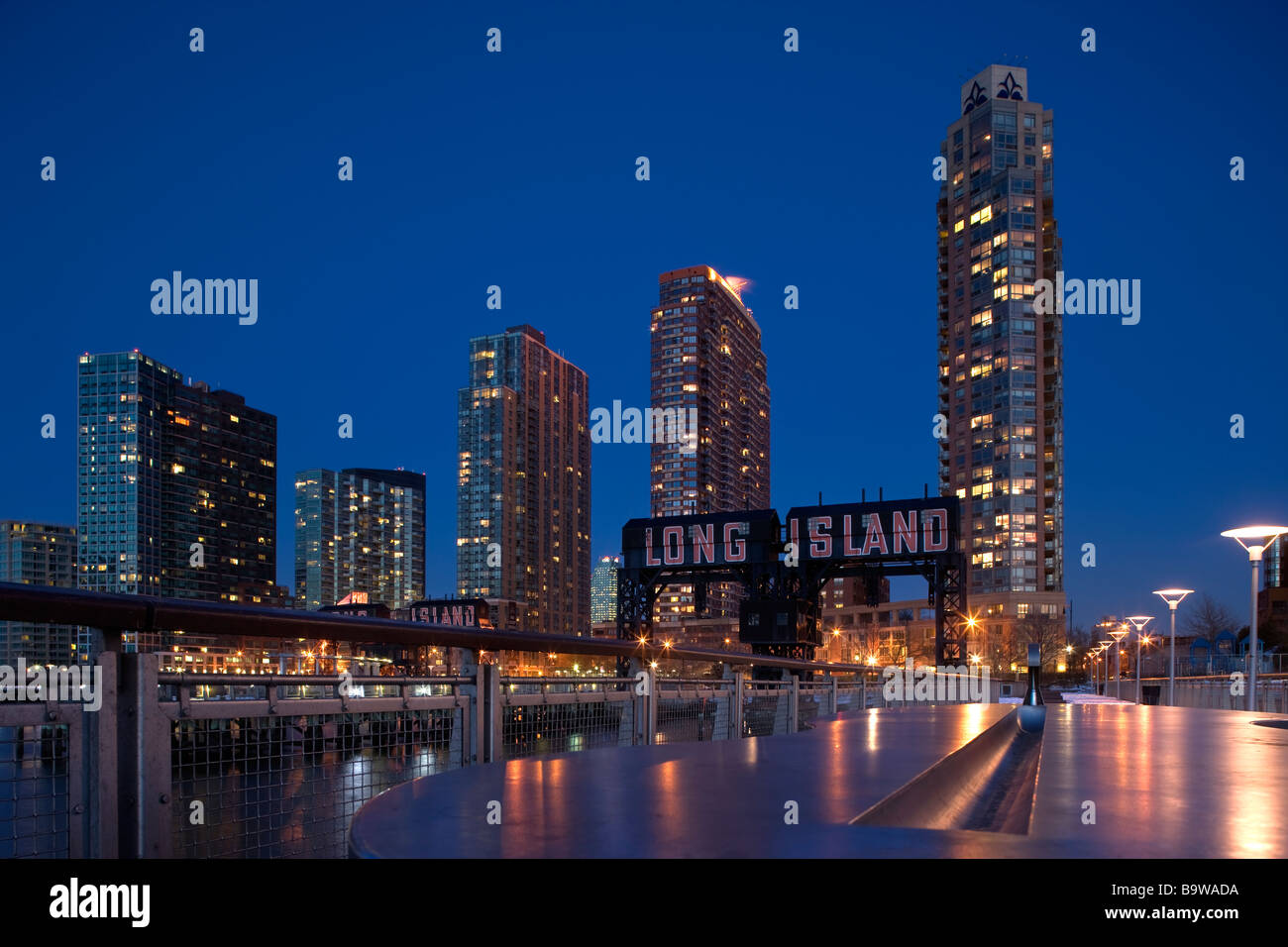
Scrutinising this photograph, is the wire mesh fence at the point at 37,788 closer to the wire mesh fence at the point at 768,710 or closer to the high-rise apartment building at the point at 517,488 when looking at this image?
the wire mesh fence at the point at 768,710

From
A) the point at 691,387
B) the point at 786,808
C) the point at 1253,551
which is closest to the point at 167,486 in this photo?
the point at 691,387

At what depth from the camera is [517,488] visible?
182m

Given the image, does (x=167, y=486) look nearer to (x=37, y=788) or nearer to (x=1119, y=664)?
(x=1119, y=664)

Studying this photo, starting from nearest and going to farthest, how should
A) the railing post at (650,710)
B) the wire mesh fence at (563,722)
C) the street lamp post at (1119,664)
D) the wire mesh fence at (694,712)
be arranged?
the wire mesh fence at (563,722) → the railing post at (650,710) → the wire mesh fence at (694,712) → the street lamp post at (1119,664)

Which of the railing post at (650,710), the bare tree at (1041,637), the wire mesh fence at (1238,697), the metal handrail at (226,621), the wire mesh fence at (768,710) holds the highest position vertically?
the metal handrail at (226,621)

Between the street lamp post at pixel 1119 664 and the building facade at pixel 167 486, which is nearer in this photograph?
the street lamp post at pixel 1119 664

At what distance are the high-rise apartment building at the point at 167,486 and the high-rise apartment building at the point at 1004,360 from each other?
103492mm

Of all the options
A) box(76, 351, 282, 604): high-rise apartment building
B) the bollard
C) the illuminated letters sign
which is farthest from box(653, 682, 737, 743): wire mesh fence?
box(76, 351, 282, 604): high-rise apartment building

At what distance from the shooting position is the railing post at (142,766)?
2578 millimetres

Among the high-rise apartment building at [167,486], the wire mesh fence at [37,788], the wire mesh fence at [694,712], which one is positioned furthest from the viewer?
the high-rise apartment building at [167,486]

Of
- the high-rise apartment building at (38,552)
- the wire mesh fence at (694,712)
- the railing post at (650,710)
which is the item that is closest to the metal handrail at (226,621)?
the railing post at (650,710)
